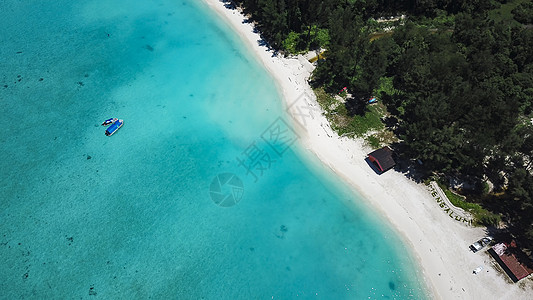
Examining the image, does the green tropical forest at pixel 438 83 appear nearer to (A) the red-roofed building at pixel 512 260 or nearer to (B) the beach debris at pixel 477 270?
(A) the red-roofed building at pixel 512 260

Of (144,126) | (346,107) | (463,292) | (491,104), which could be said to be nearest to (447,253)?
(463,292)

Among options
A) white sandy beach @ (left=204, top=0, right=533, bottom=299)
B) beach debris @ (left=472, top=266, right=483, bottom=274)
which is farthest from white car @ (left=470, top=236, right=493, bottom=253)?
beach debris @ (left=472, top=266, right=483, bottom=274)

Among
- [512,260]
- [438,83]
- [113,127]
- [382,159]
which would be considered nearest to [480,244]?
[512,260]

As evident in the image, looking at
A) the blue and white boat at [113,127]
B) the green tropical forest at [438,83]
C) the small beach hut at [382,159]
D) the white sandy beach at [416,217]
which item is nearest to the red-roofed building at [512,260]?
the white sandy beach at [416,217]

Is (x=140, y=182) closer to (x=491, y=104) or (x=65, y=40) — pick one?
(x=65, y=40)

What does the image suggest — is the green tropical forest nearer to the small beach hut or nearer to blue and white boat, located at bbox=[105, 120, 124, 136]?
the small beach hut

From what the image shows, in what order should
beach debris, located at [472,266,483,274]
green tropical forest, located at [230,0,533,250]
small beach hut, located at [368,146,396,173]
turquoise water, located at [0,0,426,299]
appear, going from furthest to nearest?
1. small beach hut, located at [368,146,396,173]
2. green tropical forest, located at [230,0,533,250]
3. turquoise water, located at [0,0,426,299]
4. beach debris, located at [472,266,483,274]
